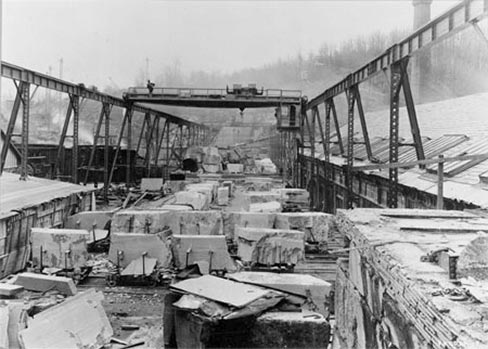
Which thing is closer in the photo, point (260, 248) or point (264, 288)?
point (264, 288)

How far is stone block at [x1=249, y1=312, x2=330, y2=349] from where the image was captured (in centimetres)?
511

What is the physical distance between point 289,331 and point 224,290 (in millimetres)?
783

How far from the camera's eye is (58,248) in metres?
9.07

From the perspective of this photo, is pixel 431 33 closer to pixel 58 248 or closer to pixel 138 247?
pixel 138 247

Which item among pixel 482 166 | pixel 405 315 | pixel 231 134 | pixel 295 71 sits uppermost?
pixel 295 71

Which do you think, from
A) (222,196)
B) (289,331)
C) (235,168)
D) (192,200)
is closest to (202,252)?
(289,331)

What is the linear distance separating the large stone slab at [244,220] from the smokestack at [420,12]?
7743 mm

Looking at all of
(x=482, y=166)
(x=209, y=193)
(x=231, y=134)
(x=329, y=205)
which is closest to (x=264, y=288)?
(x=482, y=166)

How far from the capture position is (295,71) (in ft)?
235

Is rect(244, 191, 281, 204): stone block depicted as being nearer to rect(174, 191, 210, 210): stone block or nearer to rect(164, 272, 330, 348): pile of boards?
rect(174, 191, 210, 210): stone block

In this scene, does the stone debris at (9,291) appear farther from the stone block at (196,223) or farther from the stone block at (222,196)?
the stone block at (222,196)

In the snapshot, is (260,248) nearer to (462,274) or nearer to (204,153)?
(462,274)

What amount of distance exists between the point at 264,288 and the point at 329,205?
1866 cm

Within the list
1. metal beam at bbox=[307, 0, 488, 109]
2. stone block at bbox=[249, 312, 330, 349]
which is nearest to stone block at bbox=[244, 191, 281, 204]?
metal beam at bbox=[307, 0, 488, 109]
